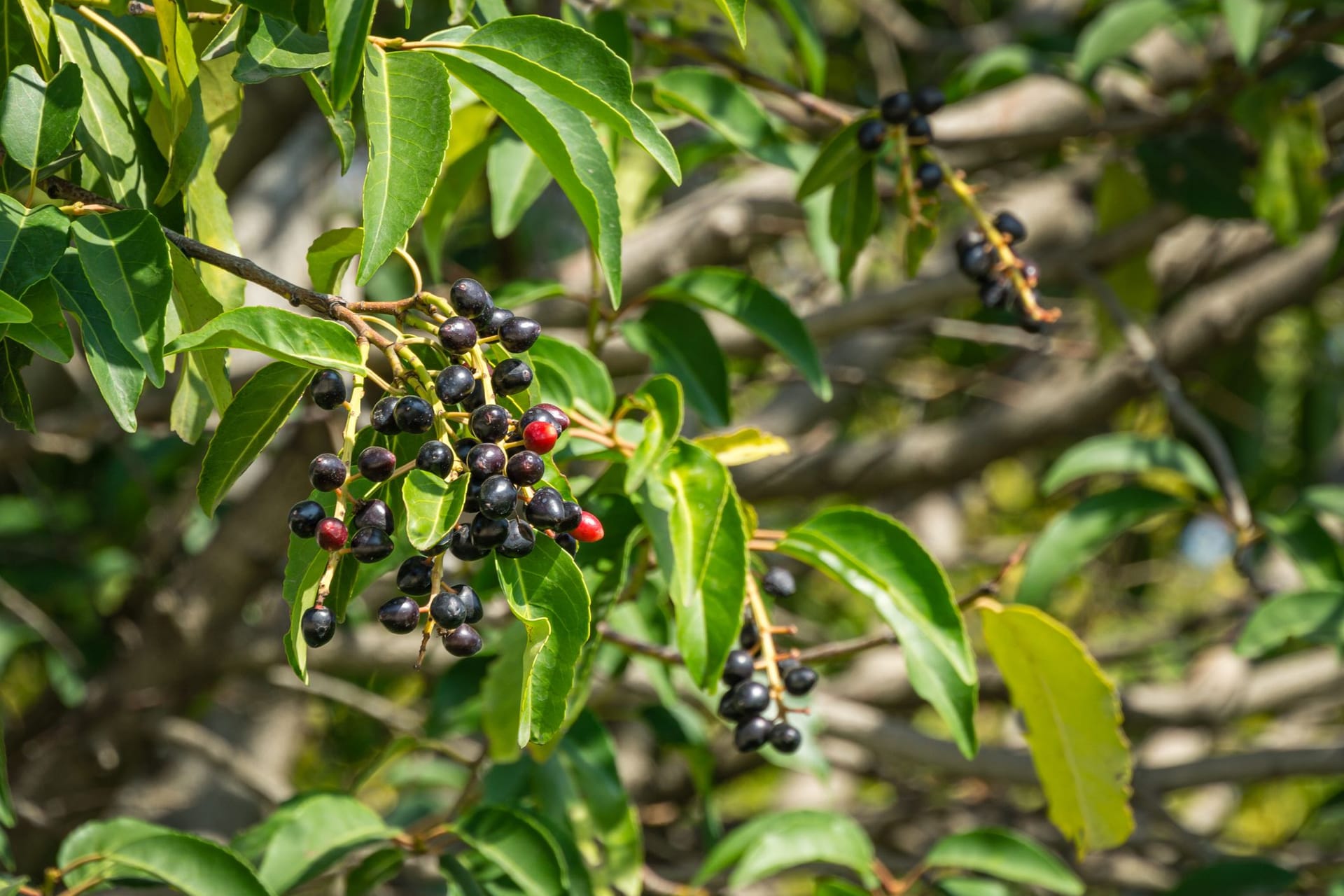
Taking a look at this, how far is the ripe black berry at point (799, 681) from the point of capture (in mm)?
1210

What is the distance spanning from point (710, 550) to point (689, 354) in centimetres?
56

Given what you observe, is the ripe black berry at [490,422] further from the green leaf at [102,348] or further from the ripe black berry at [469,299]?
the green leaf at [102,348]

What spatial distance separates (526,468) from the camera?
0.79 meters

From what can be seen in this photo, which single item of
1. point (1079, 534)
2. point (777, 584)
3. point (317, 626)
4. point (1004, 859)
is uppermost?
point (317, 626)

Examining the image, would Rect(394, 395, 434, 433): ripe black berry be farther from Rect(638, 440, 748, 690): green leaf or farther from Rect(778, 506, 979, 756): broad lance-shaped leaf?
Rect(778, 506, 979, 756): broad lance-shaped leaf

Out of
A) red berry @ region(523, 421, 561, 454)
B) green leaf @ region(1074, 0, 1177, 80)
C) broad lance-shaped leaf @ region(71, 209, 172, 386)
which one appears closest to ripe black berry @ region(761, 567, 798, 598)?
red berry @ region(523, 421, 561, 454)

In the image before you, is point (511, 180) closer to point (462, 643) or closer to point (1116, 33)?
point (462, 643)

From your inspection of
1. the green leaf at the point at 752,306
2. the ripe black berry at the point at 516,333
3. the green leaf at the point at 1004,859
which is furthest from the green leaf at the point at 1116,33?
the ripe black berry at the point at 516,333

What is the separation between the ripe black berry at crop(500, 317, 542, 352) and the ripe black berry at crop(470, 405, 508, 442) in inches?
3.6

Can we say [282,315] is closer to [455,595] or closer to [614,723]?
[455,595]

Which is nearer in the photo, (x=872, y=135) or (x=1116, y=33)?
(x=872, y=135)

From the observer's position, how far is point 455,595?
0.84 m

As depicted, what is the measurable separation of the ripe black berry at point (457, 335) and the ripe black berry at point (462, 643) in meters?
0.19

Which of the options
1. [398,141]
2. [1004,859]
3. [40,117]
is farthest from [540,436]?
[1004,859]
